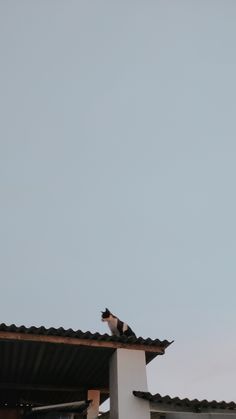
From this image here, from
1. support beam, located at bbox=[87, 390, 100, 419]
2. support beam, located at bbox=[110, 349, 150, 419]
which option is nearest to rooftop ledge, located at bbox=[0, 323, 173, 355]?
support beam, located at bbox=[110, 349, 150, 419]

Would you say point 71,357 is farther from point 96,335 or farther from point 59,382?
point 59,382

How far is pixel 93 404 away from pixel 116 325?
2232mm

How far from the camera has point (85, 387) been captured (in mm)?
12211

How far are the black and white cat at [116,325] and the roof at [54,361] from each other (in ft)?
2.89

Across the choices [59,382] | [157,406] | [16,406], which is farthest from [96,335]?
[16,406]

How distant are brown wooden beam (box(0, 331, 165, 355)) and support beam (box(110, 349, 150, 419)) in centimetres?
13

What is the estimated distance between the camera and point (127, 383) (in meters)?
9.52

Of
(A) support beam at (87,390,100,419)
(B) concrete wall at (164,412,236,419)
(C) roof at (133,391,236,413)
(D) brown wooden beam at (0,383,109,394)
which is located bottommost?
(B) concrete wall at (164,412,236,419)

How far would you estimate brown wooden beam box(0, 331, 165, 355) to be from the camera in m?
9.16

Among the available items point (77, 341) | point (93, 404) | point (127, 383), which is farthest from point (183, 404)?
point (93, 404)

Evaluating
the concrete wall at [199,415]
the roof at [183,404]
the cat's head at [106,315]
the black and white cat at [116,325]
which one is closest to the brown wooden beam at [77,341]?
the black and white cat at [116,325]

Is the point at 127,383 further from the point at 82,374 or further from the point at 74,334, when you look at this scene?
the point at 82,374

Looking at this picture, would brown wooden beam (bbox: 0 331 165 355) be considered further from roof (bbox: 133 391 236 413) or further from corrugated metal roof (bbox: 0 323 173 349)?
roof (bbox: 133 391 236 413)

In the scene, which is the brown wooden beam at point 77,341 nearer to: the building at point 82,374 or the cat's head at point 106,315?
the building at point 82,374
